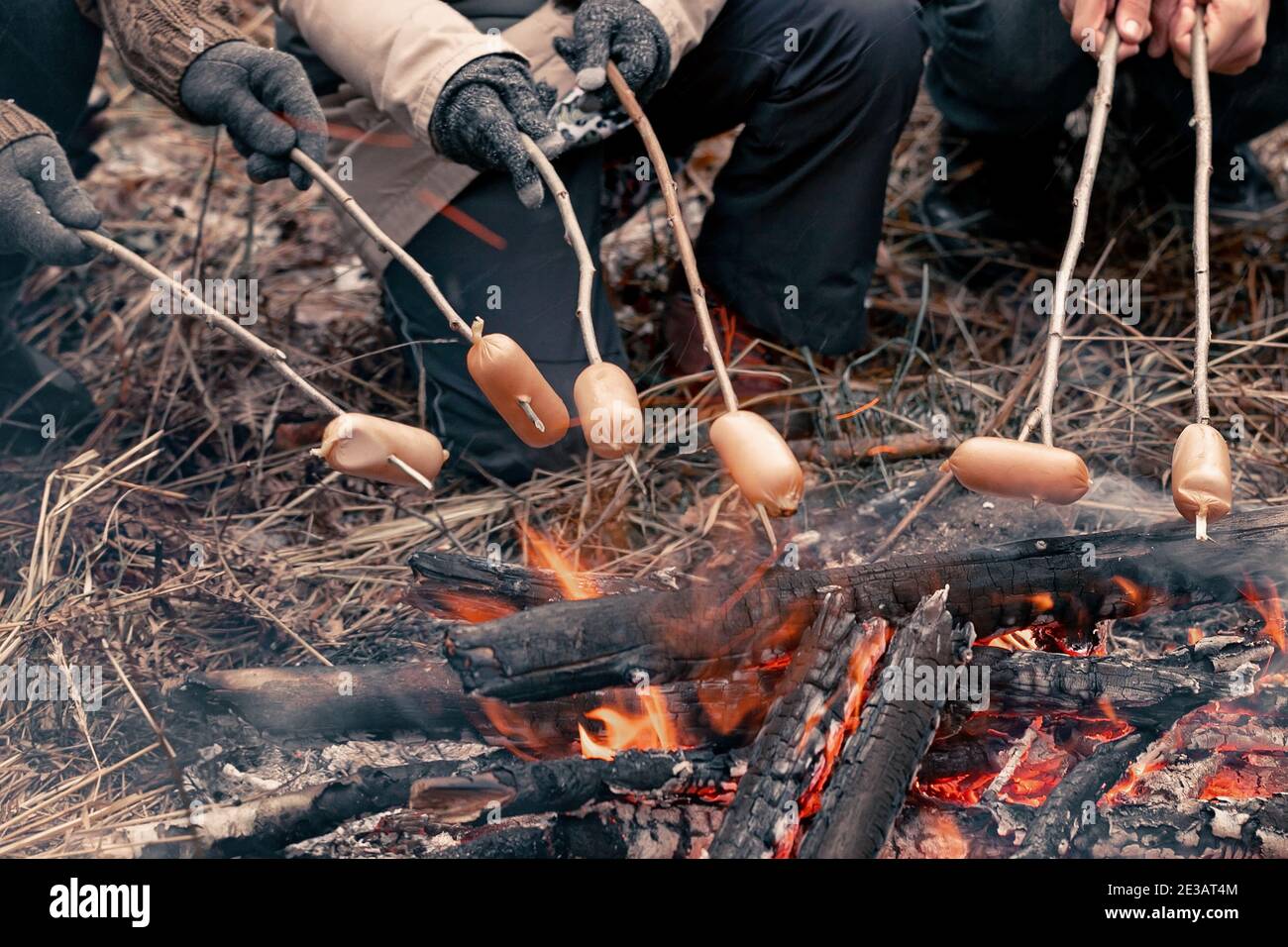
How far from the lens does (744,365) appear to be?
102 inches

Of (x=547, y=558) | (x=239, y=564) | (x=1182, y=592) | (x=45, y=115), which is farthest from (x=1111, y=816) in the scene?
(x=45, y=115)

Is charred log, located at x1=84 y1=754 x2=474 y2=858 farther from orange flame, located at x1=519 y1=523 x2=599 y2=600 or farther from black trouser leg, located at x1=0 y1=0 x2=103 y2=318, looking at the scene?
black trouser leg, located at x1=0 y1=0 x2=103 y2=318

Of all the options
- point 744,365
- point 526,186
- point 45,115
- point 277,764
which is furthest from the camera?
point 744,365

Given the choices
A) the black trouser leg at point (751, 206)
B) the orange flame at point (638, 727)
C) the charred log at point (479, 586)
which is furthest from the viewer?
the black trouser leg at point (751, 206)

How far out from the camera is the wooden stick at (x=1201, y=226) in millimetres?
1524

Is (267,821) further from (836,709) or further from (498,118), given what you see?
(498,118)

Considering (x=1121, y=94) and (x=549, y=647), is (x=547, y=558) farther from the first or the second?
(x=1121, y=94)

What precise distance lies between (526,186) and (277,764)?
3.12ft

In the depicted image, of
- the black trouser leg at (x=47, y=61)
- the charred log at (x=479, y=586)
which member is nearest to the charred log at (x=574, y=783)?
the charred log at (x=479, y=586)

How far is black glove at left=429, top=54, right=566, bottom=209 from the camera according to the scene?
6.00ft

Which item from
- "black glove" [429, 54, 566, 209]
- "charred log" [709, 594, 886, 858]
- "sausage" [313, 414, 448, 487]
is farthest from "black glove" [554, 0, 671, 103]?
"charred log" [709, 594, 886, 858]

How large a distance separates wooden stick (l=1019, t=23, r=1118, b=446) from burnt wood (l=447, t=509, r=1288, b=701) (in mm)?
223

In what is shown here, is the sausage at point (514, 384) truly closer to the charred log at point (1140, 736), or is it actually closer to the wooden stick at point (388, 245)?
the wooden stick at point (388, 245)

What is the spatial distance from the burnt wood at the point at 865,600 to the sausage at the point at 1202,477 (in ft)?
0.74
